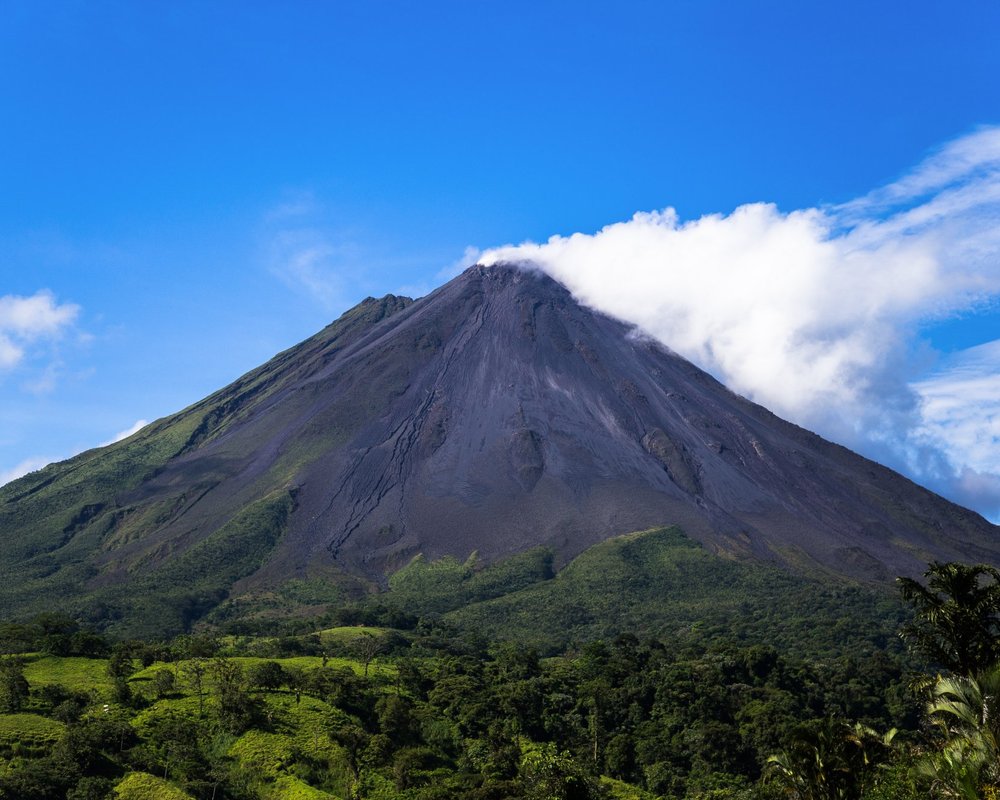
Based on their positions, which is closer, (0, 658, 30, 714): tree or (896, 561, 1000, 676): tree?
(896, 561, 1000, 676): tree

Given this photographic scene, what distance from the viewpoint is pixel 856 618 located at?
105000 millimetres

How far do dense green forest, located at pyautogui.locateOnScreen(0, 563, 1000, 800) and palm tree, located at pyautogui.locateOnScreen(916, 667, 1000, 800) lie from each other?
2.47 meters

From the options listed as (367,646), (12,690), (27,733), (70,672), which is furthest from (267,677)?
(367,646)

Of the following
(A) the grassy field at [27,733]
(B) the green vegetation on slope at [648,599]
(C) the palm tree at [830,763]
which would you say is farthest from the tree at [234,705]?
(B) the green vegetation on slope at [648,599]

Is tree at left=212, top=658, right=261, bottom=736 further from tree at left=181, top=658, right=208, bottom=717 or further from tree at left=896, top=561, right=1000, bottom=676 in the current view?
tree at left=896, top=561, right=1000, bottom=676

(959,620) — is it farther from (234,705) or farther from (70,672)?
(70,672)

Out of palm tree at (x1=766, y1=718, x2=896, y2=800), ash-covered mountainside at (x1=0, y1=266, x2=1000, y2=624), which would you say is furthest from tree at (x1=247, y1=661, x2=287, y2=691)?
ash-covered mountainside at (x1=0, y1=266, x2=1000, y2=624)

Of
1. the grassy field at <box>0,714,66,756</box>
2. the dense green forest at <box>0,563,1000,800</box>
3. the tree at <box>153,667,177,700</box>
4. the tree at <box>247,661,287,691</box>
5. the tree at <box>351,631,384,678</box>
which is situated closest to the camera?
the dense green forest at <box>0,563,1000,800</box>

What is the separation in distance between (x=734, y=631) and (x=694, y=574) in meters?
21.0

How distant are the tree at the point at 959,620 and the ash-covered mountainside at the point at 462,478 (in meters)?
101

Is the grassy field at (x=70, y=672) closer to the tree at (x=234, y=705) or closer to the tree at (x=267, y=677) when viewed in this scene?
the tree at (x=234, y=705)

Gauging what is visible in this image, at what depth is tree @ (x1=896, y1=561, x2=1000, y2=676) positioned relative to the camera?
21.3m

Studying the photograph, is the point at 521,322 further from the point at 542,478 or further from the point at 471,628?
the point at 471,628

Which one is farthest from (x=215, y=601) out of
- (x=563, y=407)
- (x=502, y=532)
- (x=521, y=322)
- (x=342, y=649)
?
(x=521, y=322)
